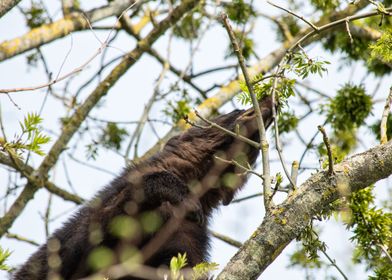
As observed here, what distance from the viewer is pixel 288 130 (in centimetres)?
669

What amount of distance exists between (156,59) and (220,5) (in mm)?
1139

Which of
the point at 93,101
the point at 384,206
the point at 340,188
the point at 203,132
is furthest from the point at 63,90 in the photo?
the point at 340,188

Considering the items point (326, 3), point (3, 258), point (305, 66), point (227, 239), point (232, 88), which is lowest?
point (3, 258)

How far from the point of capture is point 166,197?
552cm

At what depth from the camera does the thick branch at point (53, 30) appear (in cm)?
638

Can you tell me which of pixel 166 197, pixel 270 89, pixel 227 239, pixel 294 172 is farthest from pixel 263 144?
pixel 227 239

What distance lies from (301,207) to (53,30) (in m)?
4.09

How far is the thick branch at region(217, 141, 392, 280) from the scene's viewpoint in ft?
11.1

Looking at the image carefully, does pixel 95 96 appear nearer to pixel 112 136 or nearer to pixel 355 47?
pixel 112 136

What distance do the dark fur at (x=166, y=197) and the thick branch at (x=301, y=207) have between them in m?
1.82

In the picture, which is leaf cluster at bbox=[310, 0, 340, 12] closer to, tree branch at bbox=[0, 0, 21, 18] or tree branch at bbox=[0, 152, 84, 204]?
tree branch at bbox=[0, 152, 84, 204]

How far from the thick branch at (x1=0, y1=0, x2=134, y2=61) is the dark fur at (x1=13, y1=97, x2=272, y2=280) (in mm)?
1511

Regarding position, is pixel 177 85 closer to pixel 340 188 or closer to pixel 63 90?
pixel 63 90

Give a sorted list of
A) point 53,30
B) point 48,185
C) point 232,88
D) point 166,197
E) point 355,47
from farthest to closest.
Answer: point 232,88
point 355,47
point 48,185
point 53,30
point 166,197
